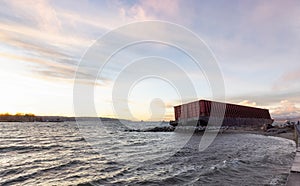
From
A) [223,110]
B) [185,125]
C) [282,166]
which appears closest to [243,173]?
[282,166]

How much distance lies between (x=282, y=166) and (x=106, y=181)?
11.8 metres

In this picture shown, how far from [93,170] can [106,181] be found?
118 inches

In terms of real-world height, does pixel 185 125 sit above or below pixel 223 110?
below

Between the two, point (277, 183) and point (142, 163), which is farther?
point (142, 163)

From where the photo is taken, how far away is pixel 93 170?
15.2 m

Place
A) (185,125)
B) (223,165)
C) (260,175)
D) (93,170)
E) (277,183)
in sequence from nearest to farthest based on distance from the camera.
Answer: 1. (277,183)
2. (260,175)
3. (93,170)
4. (223,165)
5. (185,125)

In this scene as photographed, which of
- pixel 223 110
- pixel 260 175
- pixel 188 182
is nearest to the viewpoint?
pixel 188 182

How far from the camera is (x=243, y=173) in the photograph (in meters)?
13.8

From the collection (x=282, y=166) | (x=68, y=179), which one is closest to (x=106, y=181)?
(x=68, y=179)

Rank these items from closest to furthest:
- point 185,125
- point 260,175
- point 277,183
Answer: point 277,183
point 260,175
point 185,125

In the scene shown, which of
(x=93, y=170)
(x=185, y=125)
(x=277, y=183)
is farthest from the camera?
(x=185, y=125)

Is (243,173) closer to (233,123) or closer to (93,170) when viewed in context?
(93,170)

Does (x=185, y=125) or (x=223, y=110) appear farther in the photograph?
(x=223, y=110)

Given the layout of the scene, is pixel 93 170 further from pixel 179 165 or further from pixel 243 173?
pixel 243 173
